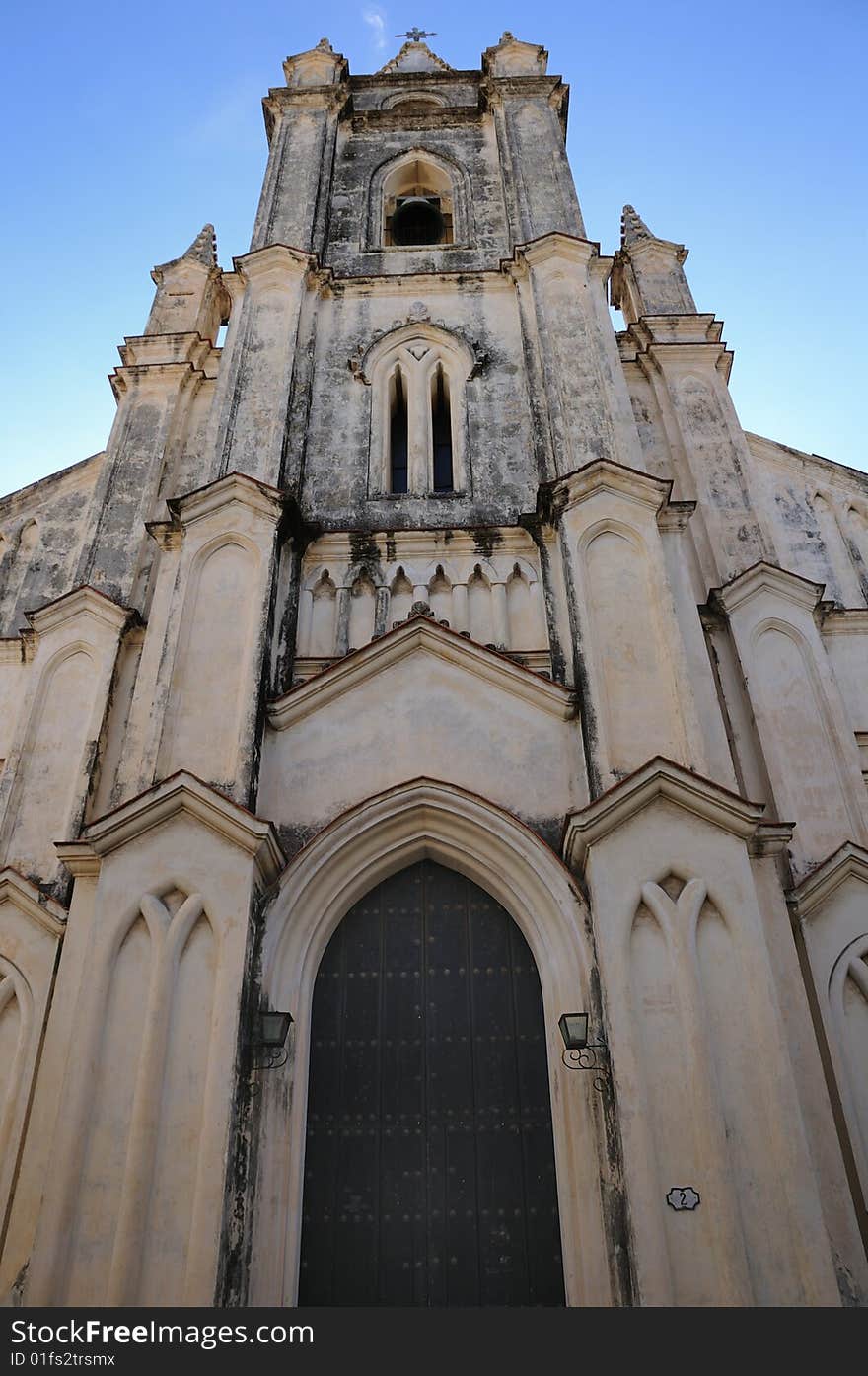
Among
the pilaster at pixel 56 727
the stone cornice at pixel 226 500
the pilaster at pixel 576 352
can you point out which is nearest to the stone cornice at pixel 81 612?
the pilaster at pixel 56 727

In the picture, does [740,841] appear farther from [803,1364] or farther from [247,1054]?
[247,1054]

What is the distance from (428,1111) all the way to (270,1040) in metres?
1.33

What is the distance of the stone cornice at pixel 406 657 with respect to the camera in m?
9.51

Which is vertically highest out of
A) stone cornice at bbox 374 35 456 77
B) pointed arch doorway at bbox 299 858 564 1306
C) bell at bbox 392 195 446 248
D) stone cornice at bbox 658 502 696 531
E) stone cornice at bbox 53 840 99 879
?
stone cornice at bbox 374 35 456 77

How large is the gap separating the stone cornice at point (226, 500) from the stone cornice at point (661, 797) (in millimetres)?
4845

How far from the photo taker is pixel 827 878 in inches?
340

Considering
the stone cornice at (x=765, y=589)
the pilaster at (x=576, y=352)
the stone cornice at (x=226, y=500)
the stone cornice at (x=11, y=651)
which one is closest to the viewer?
the stone cornice at (x=765, y=589)

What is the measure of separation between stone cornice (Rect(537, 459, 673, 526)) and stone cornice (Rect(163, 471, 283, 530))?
2964 mm

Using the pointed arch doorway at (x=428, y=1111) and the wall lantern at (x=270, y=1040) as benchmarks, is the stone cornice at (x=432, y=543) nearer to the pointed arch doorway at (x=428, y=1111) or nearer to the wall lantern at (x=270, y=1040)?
the pointed arch doorway at (x=428, y=1111)

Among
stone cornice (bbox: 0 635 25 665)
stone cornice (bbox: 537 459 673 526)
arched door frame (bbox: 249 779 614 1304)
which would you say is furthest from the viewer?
stone cornice (bbox: 0 635 25 665)

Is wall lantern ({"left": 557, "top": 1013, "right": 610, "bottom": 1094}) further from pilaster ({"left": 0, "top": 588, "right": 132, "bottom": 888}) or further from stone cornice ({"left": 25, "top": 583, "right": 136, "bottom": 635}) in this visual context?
stone cornice ({"left": 25, "top": 583, "right": 136, "bottom": 635})

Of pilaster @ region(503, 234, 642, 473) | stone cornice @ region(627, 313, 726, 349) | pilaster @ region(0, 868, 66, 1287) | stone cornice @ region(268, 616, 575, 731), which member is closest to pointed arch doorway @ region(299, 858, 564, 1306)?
stone cornice @ region(268, 616, 575, 731)

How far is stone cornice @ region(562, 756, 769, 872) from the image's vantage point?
8.12 m

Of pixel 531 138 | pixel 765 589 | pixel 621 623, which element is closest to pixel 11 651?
pixel 621 623
